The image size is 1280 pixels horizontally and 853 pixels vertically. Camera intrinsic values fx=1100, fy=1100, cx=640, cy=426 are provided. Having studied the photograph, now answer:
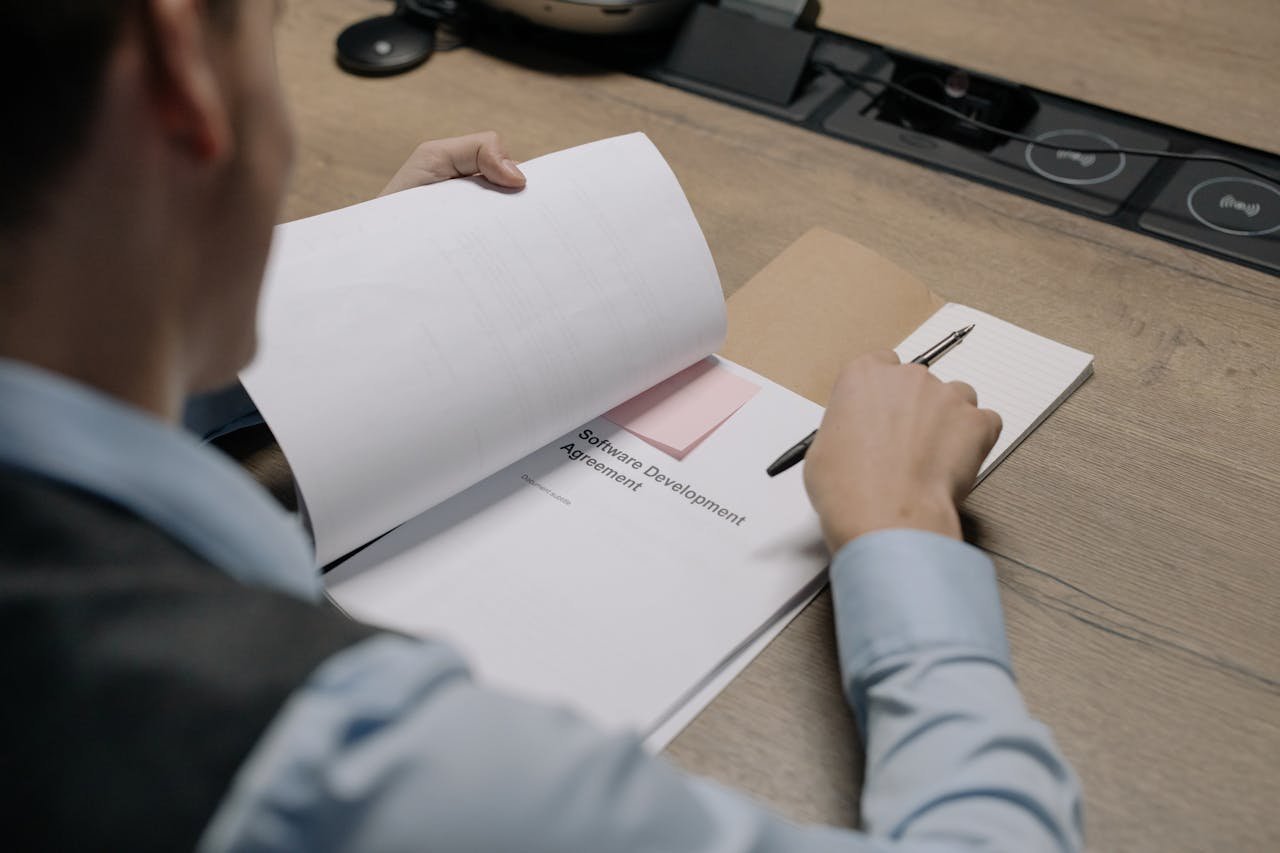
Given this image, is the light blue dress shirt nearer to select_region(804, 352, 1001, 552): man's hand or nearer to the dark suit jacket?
the dark suit jacket

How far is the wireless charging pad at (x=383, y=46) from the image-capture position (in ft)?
3.64

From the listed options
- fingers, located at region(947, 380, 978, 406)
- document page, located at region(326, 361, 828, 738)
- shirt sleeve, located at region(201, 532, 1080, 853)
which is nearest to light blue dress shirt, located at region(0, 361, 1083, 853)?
shirt sleeve, located at region(201, 532, 1080, 853)

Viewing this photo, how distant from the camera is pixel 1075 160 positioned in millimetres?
976

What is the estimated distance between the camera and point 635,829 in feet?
1.21

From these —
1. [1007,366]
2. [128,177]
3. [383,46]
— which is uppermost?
[128,177]

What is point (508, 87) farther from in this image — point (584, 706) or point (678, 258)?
point (584, 706)

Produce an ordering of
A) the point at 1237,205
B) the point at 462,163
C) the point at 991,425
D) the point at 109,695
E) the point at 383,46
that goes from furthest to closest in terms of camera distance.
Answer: the point at 383,46, the point at 1237,205, the point at 462,163, the point at 991,425, the point at 109,695

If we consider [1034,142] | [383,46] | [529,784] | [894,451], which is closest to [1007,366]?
[894,451]

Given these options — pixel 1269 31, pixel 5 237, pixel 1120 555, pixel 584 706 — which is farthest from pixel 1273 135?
pixel 5 237

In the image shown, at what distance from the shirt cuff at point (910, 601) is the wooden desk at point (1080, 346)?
37 millimetres

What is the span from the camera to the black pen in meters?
0.68

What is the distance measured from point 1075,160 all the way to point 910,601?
58 cm

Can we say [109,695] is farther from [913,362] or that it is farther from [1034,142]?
[1034,142]

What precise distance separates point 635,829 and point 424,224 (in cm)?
43
